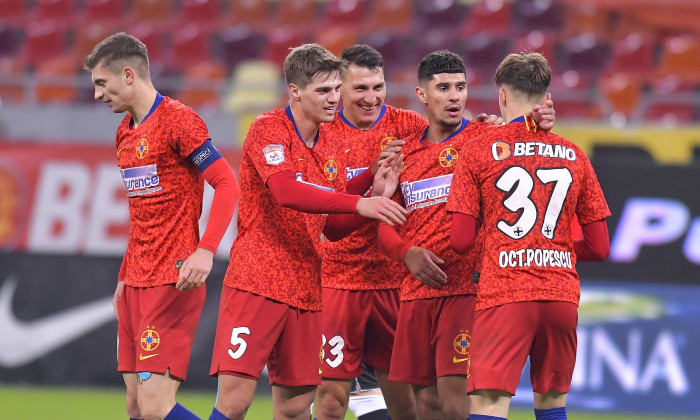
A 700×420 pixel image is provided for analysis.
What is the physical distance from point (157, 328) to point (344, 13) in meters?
11.2

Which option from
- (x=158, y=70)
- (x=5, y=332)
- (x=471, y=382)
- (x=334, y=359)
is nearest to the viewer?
(x=471, y=382)

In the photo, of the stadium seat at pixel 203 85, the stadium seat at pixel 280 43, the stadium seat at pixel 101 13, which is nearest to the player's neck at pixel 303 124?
the stadium seat at pixel 203 85

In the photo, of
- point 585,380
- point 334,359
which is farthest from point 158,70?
point 334,359

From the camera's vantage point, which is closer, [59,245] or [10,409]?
[10,409]

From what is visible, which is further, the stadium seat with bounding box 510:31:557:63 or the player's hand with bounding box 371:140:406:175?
the stadium seat with bounding box 510:31:557:63

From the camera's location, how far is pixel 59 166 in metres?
10.4

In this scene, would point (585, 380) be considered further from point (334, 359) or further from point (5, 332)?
point (5, 332)

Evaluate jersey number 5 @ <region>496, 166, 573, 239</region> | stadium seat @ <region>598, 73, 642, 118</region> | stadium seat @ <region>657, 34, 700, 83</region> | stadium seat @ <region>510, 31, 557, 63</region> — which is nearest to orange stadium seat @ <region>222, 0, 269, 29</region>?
stadium seat @ <region>510, 31, 557, 63</region>

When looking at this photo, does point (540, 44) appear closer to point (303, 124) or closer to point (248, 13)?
point (248, 13)

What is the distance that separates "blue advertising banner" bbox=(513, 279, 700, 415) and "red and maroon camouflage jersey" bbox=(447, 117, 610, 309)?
4458mm

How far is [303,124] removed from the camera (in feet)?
18.0

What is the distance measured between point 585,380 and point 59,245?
204 inches

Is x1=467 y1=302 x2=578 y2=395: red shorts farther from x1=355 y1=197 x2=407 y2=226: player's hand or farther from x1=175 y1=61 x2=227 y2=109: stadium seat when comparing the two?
x1=175 y1=61 x2=227 y2=109: stadium seat

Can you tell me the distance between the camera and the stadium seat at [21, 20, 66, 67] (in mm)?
15594
